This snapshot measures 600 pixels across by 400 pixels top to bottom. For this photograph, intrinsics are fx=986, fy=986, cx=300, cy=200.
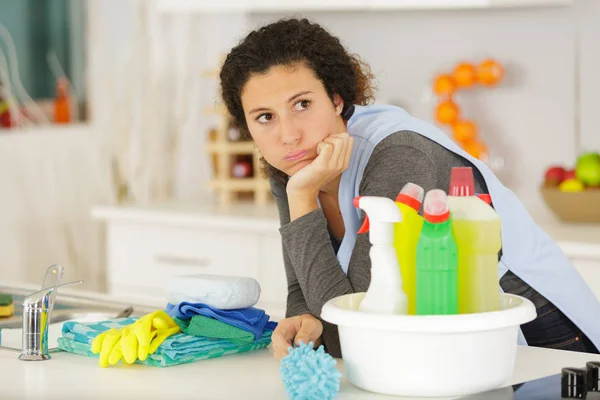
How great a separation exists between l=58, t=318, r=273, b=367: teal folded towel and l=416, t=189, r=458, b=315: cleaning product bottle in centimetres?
41

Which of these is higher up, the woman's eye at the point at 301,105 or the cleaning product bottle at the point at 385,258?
the woman's eye at the point at 301,105

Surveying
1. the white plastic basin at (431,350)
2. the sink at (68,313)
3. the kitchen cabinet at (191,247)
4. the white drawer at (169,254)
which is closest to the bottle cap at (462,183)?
the white plastic basin at (431,350)

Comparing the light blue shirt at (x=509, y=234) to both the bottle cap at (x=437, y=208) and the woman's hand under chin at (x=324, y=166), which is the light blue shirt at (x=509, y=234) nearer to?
the woman's hand under chin at (x=324, y=166)

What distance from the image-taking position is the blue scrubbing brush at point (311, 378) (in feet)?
3.93

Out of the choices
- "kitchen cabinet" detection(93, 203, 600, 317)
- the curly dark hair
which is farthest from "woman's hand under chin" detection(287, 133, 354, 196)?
"kitchen cabinet" detection(93, 203, 600, 317)

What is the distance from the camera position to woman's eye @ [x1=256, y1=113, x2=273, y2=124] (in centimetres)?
168

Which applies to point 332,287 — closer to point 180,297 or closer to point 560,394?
point 180,297

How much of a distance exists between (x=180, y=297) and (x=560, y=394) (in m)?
0.64

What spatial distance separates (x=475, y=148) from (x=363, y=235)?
1.87 metres

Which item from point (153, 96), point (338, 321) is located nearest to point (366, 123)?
point (338, 321)

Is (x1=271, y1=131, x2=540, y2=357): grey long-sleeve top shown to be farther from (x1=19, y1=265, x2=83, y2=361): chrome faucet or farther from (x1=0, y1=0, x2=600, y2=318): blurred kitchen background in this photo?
(x1=0, y1=0, x2=600, y2=318): blurred kitchen background

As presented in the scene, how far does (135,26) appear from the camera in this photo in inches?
146

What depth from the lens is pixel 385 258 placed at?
1230mm

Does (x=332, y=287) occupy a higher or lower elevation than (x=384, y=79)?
lower
